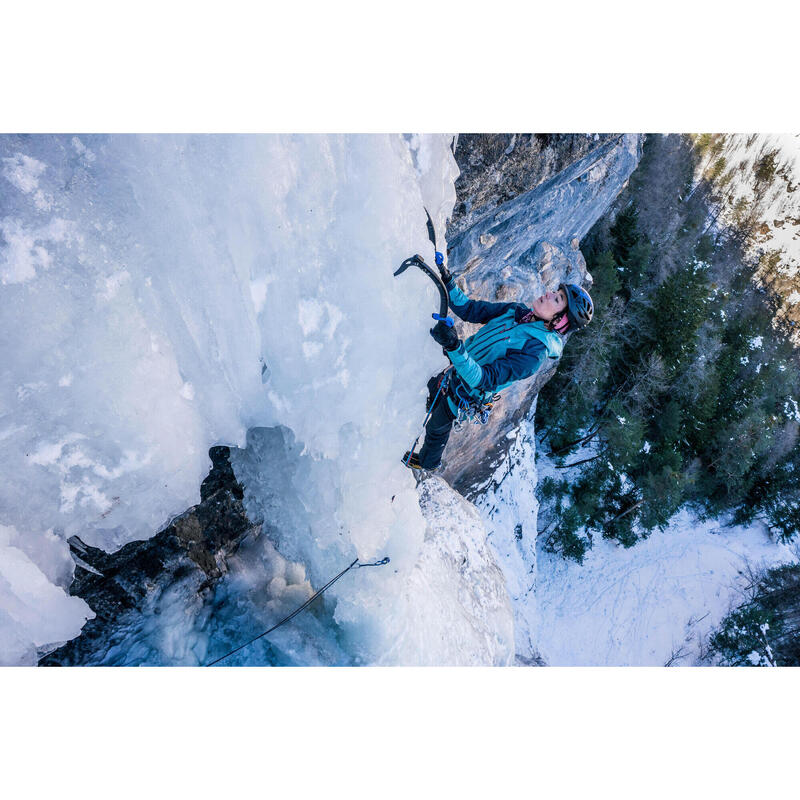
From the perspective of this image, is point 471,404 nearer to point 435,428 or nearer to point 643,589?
point 435,428

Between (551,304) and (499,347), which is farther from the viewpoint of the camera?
(499,347)

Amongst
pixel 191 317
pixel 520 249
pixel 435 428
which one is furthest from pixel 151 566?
pixel 520 249

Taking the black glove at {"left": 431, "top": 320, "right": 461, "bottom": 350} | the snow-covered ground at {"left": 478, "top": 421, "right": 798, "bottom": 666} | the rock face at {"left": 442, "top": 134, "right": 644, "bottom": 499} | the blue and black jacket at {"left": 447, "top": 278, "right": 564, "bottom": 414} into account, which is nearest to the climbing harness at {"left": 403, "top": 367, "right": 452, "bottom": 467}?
the blue and black jacket at {"left": 447, "top": 278, "right": 564, "bottom": 414}

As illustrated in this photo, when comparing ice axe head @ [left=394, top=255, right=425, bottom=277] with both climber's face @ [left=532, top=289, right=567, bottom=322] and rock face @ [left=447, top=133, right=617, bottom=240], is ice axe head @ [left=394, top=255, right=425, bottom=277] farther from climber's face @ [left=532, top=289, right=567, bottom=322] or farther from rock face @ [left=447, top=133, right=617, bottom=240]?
rock face @ [left=447, top=133, right=617, bottom=240]

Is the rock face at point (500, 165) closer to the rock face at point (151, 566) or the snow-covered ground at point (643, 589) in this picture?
the rock face at point (151, 566)

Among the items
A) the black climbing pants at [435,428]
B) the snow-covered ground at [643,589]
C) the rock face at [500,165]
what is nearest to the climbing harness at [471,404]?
the black climbing pants at [435,428]

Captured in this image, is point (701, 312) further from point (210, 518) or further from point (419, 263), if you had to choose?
point (210, 518)
